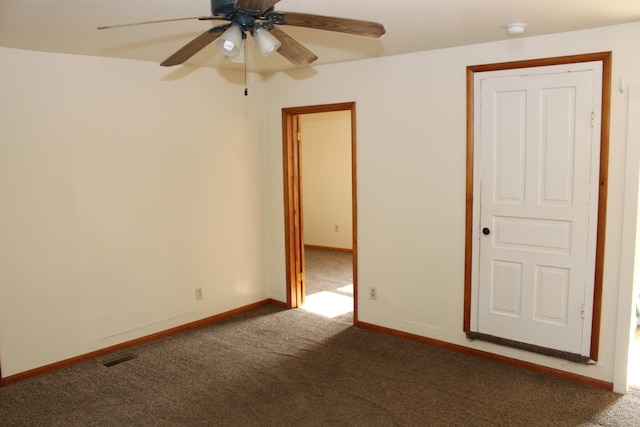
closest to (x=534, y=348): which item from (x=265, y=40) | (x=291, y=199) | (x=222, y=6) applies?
(x=291, y=199)

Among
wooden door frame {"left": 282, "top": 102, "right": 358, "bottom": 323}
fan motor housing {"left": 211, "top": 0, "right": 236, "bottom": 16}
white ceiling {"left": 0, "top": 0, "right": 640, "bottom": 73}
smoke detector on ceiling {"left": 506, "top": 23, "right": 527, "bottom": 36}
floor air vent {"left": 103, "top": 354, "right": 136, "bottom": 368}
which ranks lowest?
floor air vent {"left": 103, "top": 354, "right": 136, "bottom": 368}

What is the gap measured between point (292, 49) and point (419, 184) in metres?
1.89

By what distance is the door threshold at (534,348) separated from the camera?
125 inches

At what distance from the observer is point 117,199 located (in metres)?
3.76

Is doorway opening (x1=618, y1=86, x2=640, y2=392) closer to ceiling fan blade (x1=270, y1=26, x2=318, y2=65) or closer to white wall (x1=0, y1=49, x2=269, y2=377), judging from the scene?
ceiling fan blade (x1=270, y1=26, x2=318, y2=65)

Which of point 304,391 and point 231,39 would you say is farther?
point 304,391

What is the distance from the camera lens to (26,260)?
11.0 feet

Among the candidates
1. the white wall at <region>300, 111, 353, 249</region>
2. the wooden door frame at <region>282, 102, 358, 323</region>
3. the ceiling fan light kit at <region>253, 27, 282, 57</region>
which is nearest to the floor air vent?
the wooden door frame at <region>282, 102, 358, 323</region>

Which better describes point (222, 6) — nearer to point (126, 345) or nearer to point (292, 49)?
point (292, 49)

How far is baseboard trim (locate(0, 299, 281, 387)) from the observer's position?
132 inches

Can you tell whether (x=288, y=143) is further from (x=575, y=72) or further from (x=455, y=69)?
(x=575, y=72)

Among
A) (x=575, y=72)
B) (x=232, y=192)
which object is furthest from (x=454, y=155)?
(x=232, y=192)

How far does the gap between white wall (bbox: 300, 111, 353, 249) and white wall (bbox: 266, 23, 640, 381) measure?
3.12m

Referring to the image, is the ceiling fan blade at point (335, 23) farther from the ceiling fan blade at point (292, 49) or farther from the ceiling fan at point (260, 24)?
the ceiling fan blade at point (292, 49)
